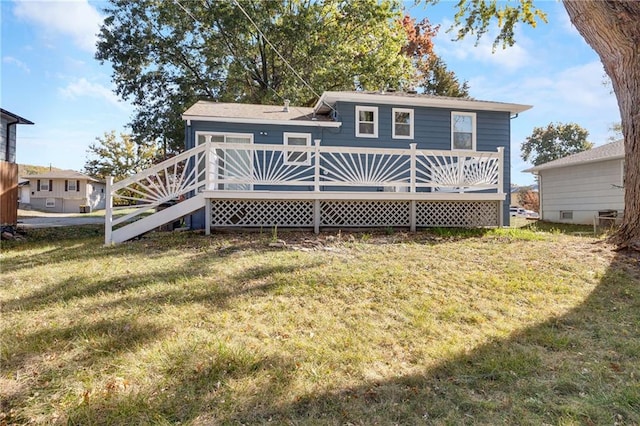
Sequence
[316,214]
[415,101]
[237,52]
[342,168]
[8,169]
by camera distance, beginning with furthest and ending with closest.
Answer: [237,52] → [415,101] → [8,169] → [342,168] → [316,214]

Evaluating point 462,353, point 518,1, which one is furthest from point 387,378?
point 518,1

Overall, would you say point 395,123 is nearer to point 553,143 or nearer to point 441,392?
point 441,392

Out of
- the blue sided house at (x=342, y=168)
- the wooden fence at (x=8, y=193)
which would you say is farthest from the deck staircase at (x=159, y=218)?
the wooden fence at (x=8, y=193)

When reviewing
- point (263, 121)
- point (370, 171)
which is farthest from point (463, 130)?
point (263, 121)

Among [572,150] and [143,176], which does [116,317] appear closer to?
[143,176]

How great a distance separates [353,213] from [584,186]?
40.0 ft

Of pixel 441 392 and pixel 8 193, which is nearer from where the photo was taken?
pixel 441 392

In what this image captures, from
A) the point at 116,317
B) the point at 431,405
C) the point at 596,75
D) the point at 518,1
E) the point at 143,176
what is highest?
the point at 596,75

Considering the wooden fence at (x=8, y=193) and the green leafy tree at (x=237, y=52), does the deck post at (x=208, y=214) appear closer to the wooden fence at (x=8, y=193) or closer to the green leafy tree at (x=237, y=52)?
the wooden fence at (x=8, y=193)

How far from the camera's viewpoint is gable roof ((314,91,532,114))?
11203 millimetres

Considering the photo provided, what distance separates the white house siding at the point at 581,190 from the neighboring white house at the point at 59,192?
34.1 m

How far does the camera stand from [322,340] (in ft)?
10.4

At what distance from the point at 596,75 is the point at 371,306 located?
1859 centimetres

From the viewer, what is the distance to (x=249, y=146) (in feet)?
24.7
